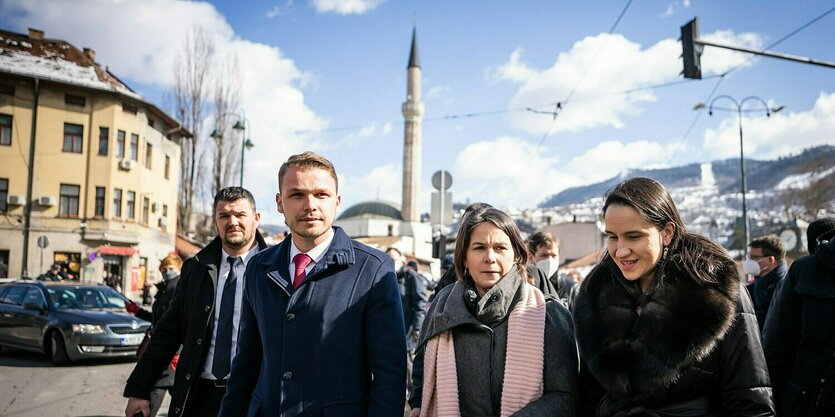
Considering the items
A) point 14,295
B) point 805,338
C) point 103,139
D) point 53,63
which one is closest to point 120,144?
point 103,139

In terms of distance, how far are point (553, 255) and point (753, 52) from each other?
23.1ft

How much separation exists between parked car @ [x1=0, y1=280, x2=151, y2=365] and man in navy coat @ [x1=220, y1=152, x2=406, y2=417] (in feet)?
32.7

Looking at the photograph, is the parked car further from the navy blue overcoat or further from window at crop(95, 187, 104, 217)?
window at crop(95, 187, 104, 217)

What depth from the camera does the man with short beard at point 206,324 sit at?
12.7ft

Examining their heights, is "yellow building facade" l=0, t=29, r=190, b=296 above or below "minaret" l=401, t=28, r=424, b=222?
below

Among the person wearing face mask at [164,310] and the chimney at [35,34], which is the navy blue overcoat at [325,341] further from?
the chimney at [35,34]

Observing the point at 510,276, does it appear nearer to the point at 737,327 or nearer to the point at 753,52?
the point at 737,327

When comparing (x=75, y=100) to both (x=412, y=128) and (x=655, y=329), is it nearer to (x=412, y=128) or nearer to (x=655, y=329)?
(x=655, y=329)

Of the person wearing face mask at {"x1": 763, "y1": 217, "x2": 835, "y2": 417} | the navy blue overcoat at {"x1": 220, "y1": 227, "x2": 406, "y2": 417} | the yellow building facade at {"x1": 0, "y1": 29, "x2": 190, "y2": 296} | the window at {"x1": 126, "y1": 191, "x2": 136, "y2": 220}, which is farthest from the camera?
the window at {"x1": 126, "y1": 191, "x2": 136, "y2": 220}

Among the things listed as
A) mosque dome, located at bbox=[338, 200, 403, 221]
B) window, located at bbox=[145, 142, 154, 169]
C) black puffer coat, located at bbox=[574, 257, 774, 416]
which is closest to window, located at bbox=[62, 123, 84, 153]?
window, located at bbox=[145, 142, 154, 169]

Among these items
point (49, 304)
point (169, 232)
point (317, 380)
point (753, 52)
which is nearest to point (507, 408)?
point (317, 380)

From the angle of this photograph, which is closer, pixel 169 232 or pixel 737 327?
pixel 737 327

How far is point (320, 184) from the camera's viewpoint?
9.66 ft

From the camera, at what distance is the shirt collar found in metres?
2.98
